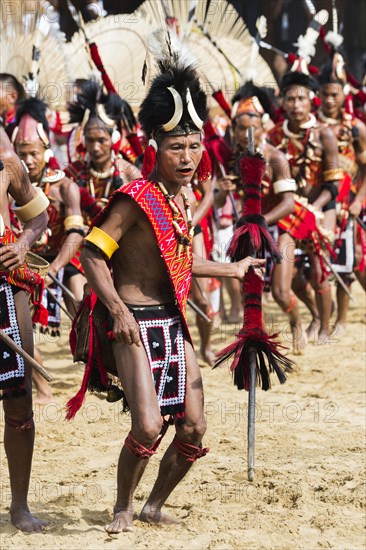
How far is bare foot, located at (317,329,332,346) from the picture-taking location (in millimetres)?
9117

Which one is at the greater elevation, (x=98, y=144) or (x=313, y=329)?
(x=98, y=144)

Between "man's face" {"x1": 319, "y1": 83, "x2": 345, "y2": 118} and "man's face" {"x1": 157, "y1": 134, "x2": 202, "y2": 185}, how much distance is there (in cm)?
573

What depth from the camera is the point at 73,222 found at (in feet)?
23.9

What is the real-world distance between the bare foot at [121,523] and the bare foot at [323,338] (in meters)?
4.78

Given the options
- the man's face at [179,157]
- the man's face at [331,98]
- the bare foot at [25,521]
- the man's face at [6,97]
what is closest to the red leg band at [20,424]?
the bare foot at [25,521]

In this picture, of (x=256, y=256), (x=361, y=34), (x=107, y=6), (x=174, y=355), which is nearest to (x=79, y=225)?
(x=256, y=256)

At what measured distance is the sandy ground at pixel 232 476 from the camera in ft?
14.9

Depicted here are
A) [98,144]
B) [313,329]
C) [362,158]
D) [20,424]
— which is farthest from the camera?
[362,158]

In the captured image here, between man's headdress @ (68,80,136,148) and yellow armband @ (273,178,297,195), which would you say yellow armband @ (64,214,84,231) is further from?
yellow armband @ (273,178,297,195)

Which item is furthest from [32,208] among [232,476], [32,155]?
[32,155]

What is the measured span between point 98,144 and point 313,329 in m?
2.83

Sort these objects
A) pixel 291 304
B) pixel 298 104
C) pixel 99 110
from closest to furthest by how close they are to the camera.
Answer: pixel 99 110 → pixel 291 304 → pixel 298 104

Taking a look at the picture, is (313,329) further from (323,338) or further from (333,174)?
(333,174)

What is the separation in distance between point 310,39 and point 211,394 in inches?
186
